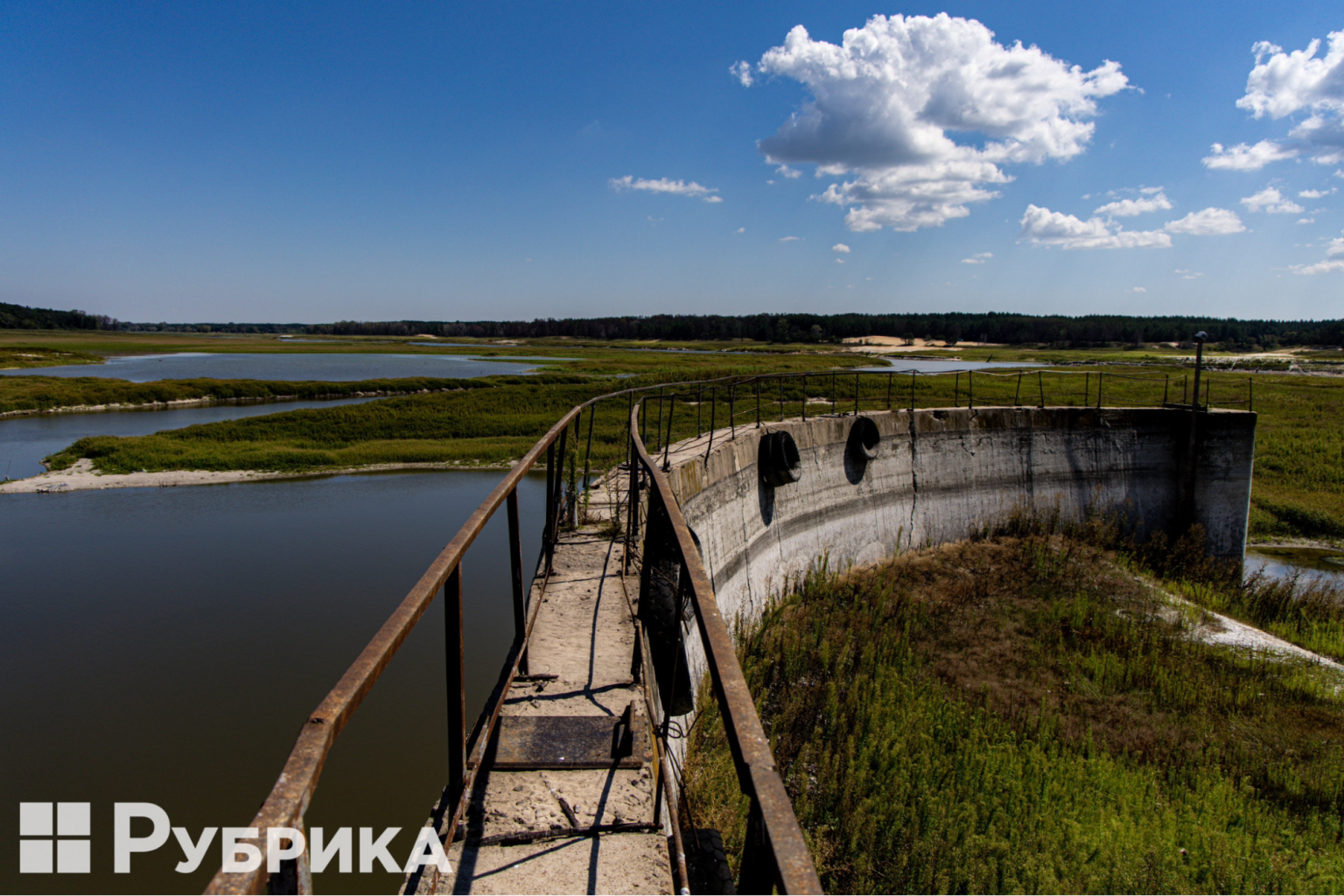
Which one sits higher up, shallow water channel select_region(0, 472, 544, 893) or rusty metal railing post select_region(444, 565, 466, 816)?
rusty metal railing post select_region(444, 565, 466, 816)

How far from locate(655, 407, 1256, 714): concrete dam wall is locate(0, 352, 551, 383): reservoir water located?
38454mm

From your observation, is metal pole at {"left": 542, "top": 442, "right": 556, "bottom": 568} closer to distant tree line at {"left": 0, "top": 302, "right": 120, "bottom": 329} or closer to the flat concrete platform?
the flat concrete platform

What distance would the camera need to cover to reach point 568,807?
3557 millimetres

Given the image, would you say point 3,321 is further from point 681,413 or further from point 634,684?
point 634,684

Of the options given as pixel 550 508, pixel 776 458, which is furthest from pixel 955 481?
pixel 550 508

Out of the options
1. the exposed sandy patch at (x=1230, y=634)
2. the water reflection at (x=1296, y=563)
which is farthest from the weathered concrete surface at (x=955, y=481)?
the exposed sandy patch at (x=1230, y=634)

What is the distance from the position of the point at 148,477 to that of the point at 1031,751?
24.3 metres

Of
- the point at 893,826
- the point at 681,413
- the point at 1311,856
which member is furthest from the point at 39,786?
the point at 681,413

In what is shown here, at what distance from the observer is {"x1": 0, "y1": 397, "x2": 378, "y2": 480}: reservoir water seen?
25000mm

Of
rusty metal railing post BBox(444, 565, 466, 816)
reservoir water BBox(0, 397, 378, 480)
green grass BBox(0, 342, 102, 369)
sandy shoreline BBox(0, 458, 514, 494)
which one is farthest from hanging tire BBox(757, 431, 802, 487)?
green grass BBox(0, 342, 102, 369)

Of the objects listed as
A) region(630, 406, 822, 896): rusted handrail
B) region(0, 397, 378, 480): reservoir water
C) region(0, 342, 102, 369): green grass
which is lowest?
region(0, 397, 378, 480): reservoir water

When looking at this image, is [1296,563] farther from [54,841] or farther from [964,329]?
[964,329]

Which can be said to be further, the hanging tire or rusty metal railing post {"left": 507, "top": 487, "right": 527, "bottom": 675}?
the hanging tire

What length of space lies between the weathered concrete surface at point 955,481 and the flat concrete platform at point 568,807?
7192mm
